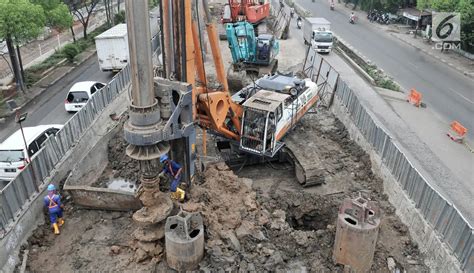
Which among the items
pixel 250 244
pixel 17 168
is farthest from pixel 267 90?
pixel 17 168

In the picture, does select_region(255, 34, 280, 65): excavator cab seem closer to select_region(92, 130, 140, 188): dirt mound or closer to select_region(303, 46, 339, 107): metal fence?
select_region(303, 46, 339, 107): metal fence

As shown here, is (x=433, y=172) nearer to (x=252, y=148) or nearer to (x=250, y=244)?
(x=252, y=148)

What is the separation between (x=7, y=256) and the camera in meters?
10.9

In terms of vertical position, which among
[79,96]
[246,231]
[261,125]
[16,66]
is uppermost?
[261,125]

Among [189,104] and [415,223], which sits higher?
[189,104]

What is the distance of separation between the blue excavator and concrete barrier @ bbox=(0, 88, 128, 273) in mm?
9738

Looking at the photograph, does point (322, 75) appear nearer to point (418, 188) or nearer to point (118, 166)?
point (418, 188)

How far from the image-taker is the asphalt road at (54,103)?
72.7 feet

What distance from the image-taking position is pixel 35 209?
12.5 metres

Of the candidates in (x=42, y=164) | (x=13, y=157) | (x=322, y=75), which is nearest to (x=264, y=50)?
(x=322, y=75)

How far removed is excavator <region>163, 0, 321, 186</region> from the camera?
1226 centimetres

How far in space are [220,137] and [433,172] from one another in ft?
31.5

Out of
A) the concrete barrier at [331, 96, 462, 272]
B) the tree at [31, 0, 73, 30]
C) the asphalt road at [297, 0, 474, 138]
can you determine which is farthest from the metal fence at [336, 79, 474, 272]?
the tree at [31, 0, 73, 30]

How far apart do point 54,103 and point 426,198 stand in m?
20.9
